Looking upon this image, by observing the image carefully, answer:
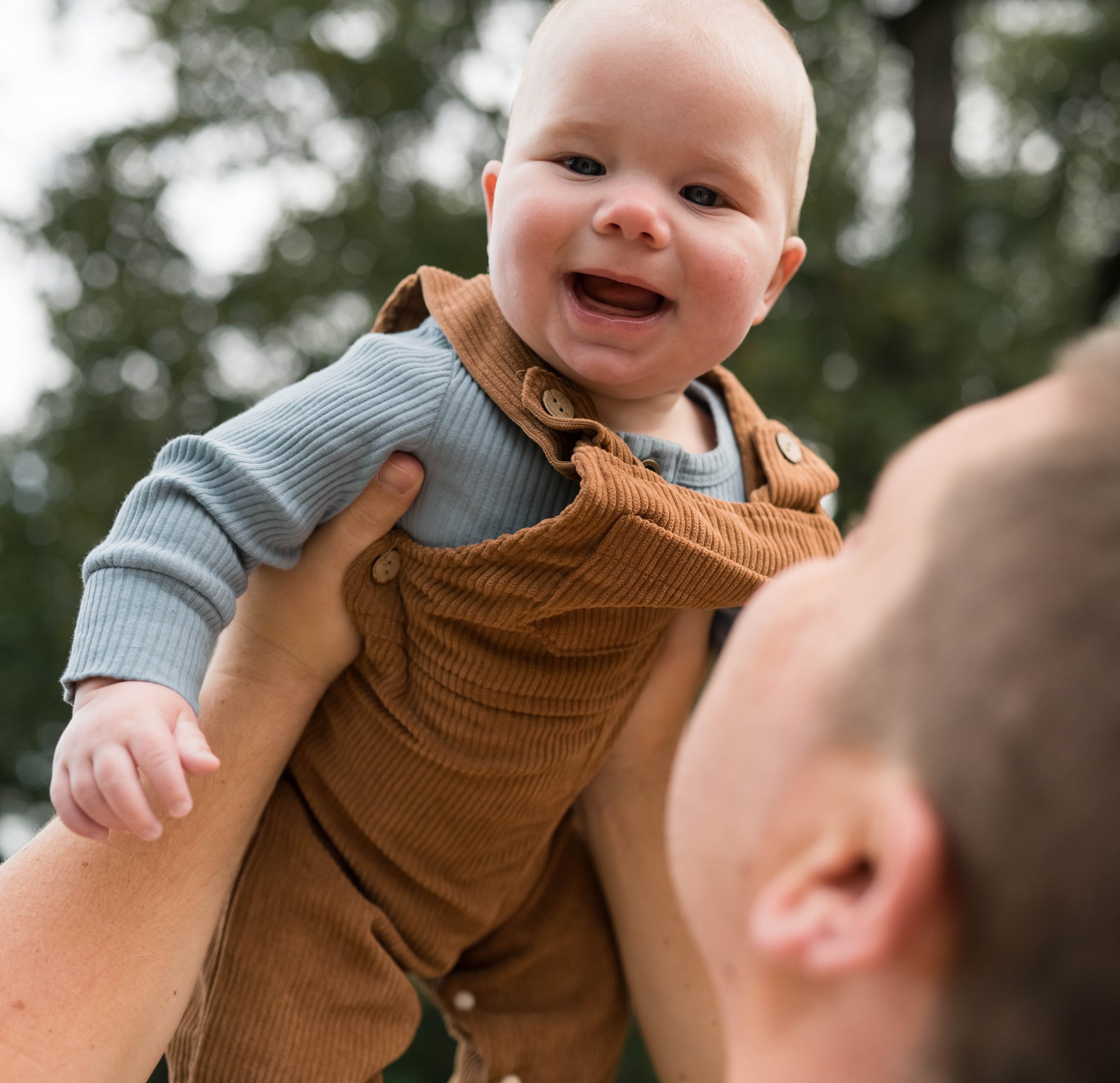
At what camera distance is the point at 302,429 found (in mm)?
1109

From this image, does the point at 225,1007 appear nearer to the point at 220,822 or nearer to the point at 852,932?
the point at 220,822

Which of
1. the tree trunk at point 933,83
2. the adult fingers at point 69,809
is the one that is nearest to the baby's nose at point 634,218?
the adult fingers at point 69,809

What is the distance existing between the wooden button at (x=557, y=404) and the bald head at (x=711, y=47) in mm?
288

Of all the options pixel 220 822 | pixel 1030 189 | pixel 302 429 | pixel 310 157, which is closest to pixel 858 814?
pixel 302 429

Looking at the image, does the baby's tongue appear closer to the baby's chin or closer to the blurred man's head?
the baby's chin

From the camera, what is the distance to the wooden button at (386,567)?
3.92 ft

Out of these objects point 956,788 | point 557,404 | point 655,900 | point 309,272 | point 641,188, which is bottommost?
point 309,272

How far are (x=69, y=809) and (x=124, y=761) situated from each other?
7 centimetres

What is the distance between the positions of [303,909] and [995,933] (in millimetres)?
886

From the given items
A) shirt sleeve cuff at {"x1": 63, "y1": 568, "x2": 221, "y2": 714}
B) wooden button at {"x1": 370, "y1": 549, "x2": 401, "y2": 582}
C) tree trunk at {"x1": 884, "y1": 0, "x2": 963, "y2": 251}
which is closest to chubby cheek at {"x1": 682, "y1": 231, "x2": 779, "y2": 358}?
wooden button at {"x1": 370, "y1": 549, "x2": 401, "y2": 582}

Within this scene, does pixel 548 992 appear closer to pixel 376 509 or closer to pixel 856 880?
pixel 376 509

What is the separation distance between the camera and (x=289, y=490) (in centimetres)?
111

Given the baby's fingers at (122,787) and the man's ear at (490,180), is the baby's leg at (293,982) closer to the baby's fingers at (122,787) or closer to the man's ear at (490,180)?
the baby's fingers at (122,787)

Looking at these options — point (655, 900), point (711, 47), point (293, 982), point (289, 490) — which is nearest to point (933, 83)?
point (711, 47)
